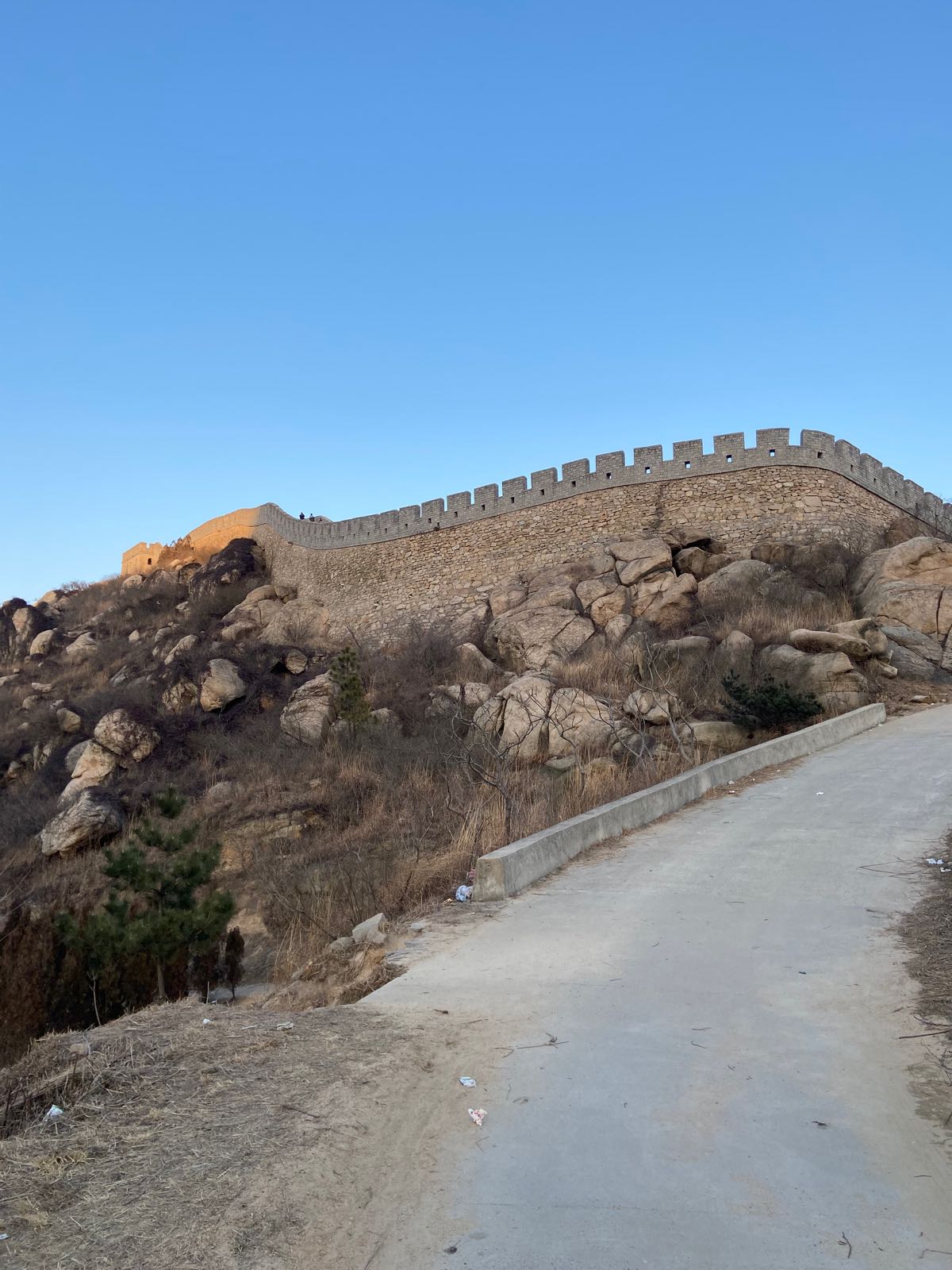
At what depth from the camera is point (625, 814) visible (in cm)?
765

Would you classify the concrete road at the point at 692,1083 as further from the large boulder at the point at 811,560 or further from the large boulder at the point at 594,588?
the large boulder at the point at 594,588

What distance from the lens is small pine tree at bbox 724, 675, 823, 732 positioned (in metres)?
12.4

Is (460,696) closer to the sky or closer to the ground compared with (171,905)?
closer to the sky

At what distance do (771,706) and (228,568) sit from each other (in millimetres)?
25294

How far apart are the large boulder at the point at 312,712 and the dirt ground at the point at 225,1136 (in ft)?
55.0

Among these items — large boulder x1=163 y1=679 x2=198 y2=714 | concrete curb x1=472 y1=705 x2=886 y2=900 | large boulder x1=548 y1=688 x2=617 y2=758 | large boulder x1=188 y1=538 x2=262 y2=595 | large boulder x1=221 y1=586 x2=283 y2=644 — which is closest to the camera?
concrete curb x1=472 y1=705 x2=886 y2=900

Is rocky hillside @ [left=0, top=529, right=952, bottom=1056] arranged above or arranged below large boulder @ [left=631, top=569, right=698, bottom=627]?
below

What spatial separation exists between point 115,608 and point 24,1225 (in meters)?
36.2

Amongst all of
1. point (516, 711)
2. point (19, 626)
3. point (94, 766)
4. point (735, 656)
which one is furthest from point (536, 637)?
point (19, 626)

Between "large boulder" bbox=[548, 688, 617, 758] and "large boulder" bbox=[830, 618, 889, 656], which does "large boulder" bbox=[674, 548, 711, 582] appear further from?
"large boulder" bbox=[548, 688, 617, 758]

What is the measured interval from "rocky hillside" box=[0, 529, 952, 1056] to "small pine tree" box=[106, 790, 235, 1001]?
85 centimetres

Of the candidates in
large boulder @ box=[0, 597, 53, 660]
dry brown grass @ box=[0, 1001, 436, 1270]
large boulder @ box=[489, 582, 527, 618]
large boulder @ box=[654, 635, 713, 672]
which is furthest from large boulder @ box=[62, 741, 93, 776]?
dry brown grass @ box=[0, 1001, 436, 1270]

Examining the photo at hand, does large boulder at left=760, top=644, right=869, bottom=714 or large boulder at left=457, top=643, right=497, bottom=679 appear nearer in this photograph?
large boulder at left=760, top=644, right=869, bottom=714

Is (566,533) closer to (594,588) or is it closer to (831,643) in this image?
(594,588)
